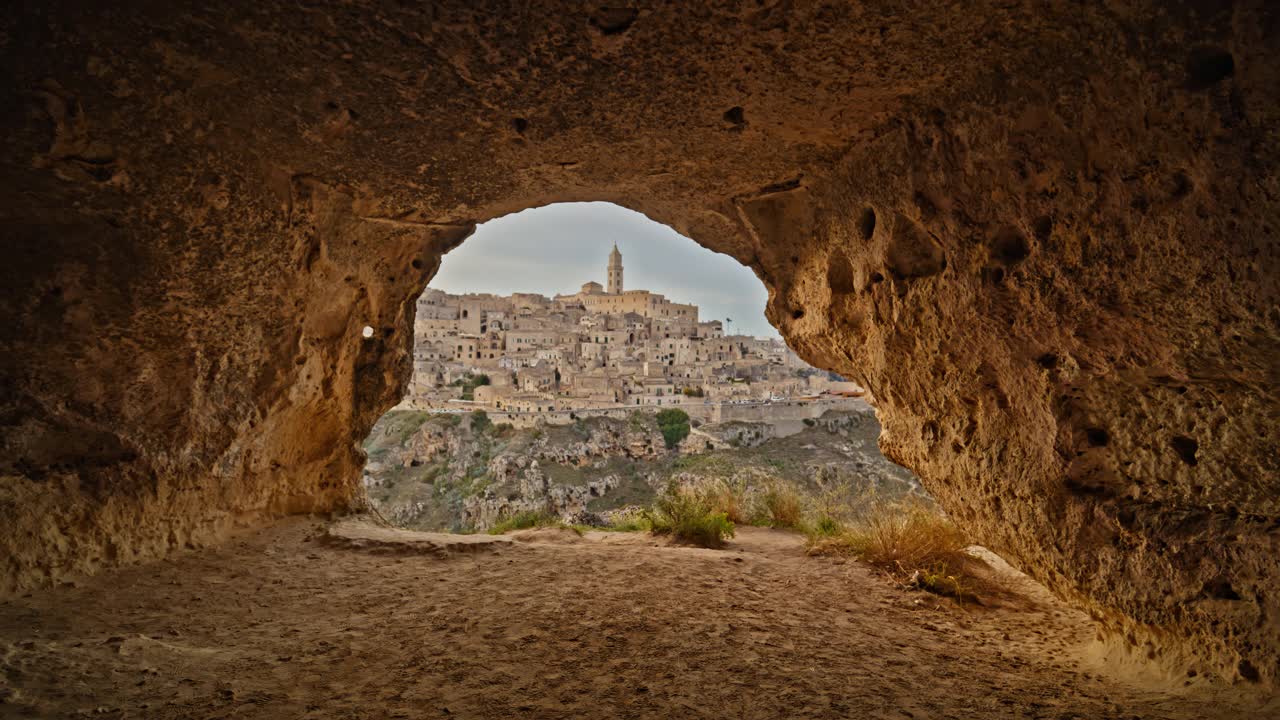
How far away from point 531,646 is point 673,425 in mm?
40209

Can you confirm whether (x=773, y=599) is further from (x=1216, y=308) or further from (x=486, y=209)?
(x=486, y=209)

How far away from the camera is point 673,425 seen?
139ft

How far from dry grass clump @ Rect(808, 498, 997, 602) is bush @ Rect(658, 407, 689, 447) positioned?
36270 millimetres

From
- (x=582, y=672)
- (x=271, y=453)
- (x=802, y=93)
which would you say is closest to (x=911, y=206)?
(x=802, y=93)

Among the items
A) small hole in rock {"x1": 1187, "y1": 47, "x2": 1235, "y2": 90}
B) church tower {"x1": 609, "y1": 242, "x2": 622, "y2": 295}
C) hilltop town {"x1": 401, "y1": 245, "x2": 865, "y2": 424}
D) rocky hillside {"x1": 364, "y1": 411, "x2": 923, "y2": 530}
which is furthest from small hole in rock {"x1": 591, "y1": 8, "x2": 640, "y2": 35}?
church tower {"x1": 609, "y1": 242, "x2": 622, "y2": 295}

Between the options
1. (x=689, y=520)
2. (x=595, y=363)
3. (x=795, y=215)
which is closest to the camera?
(x=795, y=215)

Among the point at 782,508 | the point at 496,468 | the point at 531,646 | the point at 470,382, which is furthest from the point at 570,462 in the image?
the point at 531,646

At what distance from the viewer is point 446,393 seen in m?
49.8

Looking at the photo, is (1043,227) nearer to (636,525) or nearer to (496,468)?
(636,525)

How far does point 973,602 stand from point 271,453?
5.80m

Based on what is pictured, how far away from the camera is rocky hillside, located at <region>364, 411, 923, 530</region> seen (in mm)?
28766

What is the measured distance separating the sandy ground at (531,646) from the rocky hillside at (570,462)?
1935 cm

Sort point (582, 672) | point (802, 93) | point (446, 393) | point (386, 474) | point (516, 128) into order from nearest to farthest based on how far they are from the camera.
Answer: point (582, 672)
point (802, 93)
point (516, 128)
point (386, 474)
point (446, 393)

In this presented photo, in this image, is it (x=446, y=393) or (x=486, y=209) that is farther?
(x=446, y=393)
